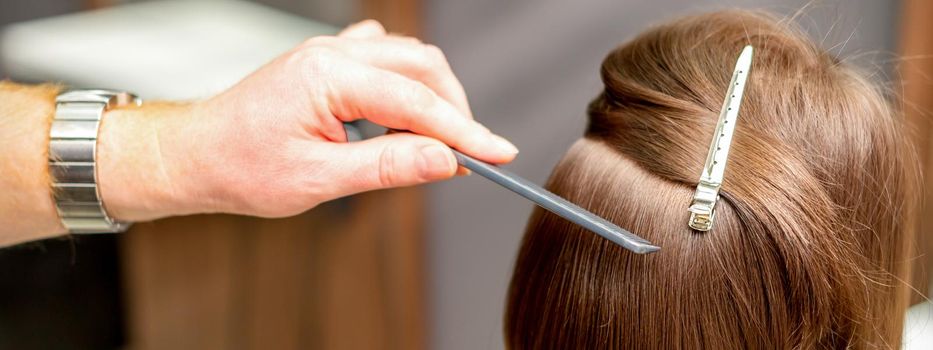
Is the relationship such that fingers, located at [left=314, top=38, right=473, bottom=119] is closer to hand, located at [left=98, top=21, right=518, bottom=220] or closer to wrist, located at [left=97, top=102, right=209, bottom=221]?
hand, located at [left=98, top=21, right=518, bottom=220]

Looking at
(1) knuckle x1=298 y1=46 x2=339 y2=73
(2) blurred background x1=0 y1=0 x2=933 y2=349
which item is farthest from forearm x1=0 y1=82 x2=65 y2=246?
(2) blurred background x1=0 y1=0 x2=933 y2=349

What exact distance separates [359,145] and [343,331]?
3.40 ft

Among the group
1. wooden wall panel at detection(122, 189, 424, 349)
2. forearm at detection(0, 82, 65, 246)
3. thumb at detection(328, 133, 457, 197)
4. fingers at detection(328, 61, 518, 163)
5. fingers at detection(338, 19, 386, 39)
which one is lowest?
wooden wall panel at detection(122, 189, 424, 349)

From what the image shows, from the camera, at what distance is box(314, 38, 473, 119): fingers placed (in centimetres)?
72

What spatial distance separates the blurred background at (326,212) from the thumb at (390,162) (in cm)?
68

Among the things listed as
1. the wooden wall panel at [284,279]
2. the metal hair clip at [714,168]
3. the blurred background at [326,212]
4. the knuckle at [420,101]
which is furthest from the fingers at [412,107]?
the wooden wall panel at [284,279]

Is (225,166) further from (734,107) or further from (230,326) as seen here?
(230,326)

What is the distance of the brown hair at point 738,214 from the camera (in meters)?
0.57

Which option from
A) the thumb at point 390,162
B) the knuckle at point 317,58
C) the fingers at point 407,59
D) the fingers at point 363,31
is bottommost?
the thumb at point 390,162

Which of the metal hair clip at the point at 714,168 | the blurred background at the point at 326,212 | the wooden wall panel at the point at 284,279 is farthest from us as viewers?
the wooden wall panel at the point at 284,279

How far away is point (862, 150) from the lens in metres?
0.61

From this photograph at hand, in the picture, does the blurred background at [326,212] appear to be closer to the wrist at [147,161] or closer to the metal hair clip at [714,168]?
the wrist at [147,161]

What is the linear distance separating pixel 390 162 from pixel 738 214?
0.28 metres

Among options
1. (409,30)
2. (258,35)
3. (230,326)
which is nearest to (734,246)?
(409,30)
